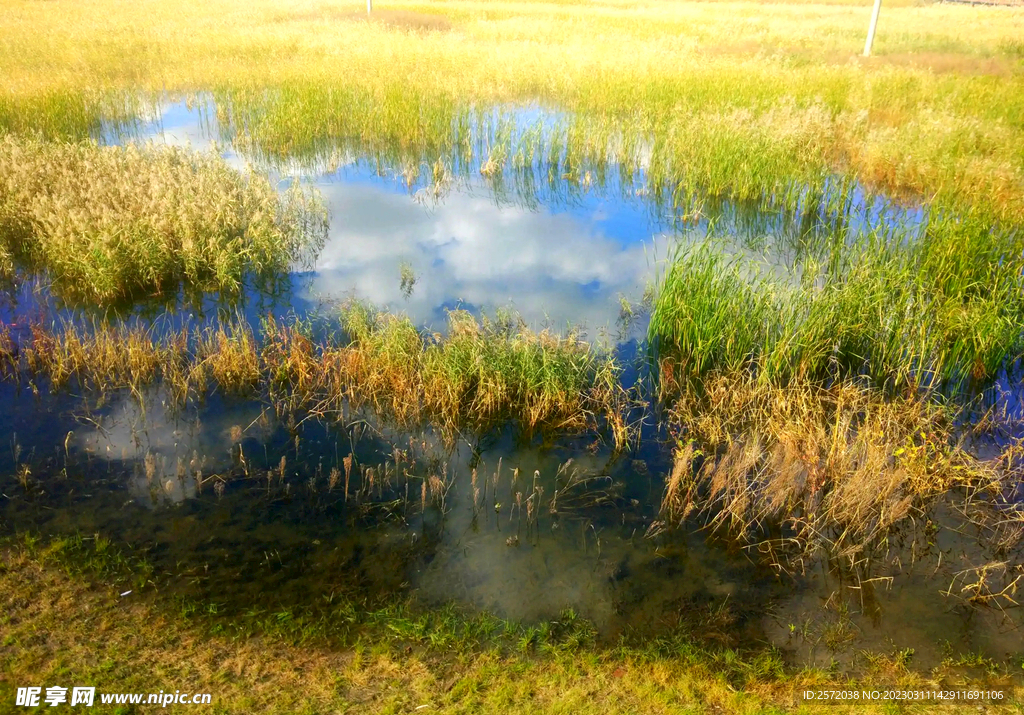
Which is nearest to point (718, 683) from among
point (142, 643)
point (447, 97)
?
point (142, 643)

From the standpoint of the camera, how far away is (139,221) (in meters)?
7.15

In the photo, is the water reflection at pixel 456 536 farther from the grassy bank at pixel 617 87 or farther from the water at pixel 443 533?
the grassy bank at pixel 617 87

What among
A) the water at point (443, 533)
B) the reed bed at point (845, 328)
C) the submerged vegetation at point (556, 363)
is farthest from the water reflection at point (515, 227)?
the water at point (443, 533)

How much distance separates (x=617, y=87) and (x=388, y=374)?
1025 centimetres

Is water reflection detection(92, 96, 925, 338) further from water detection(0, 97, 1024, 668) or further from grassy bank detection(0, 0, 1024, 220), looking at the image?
water detection(0, 97, 1024, 668)

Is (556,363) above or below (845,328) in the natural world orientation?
below

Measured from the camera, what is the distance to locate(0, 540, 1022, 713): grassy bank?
3.08m

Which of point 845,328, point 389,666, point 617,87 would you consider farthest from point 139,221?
point 617,87

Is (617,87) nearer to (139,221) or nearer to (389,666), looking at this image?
(139,221)

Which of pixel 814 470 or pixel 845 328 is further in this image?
pixel 845 328

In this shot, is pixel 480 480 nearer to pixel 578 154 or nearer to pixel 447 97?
pixel 578 154

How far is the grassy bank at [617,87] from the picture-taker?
32.6 feet

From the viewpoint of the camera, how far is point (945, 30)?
23484mm

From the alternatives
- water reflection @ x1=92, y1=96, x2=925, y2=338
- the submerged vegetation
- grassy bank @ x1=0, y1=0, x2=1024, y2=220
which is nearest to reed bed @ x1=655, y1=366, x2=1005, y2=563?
the submerged vegetation
